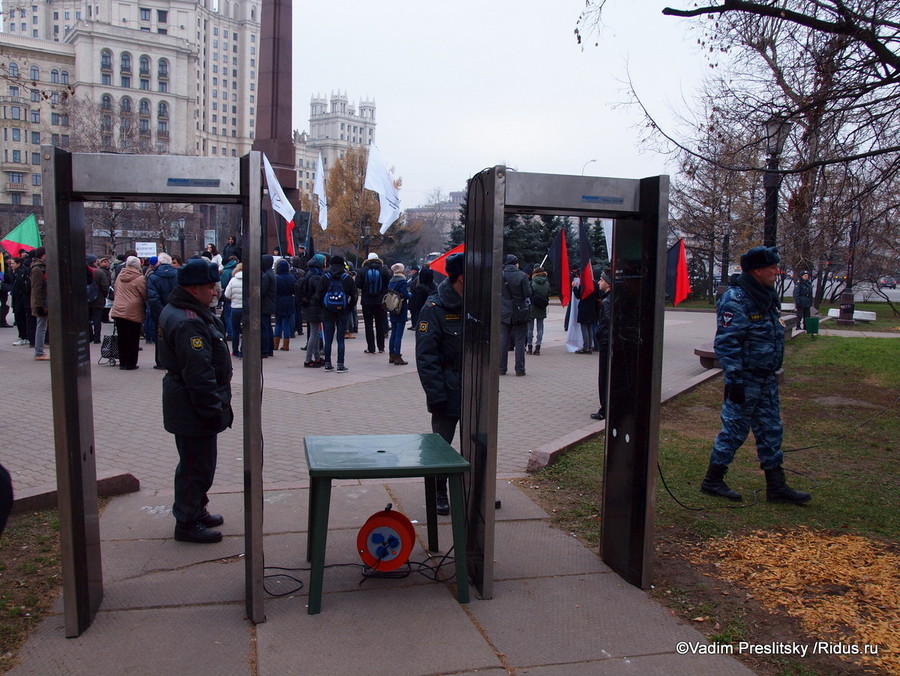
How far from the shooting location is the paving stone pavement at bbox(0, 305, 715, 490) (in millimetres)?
6934

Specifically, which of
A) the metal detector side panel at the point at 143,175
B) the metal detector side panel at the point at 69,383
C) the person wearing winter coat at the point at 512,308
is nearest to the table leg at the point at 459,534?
the metal detector side panel at the point at 69,383

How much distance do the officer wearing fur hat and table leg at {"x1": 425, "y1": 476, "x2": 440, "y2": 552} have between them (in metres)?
1.36

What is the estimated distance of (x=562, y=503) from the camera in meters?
6.03

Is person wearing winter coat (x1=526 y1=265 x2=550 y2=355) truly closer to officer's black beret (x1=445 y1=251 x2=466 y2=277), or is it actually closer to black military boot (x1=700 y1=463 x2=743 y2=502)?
black military boot (x1=700 y1=463 x2=743 y2=502)

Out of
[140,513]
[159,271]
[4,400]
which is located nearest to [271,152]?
[159,271]

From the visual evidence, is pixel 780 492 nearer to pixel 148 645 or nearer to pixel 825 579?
pixel 825 579

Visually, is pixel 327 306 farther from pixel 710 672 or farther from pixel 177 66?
pixel 177 66

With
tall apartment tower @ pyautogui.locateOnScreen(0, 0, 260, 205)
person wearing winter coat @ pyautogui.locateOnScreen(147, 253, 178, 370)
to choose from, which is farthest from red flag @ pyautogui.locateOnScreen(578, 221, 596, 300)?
tall apartment tower @ pyautogui.locateOnScreen(0, 0, 260, 205)

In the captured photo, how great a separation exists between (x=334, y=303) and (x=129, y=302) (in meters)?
3.20

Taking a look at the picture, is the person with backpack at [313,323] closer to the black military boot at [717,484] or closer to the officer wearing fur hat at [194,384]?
the officer wearing fur hat at [194,384]

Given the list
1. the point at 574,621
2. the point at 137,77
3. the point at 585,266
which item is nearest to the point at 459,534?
the point at 574,621

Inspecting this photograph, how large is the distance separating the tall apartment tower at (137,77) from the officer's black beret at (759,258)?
45469 mm

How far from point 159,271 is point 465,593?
33.6 ft

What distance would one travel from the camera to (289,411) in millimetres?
9398
